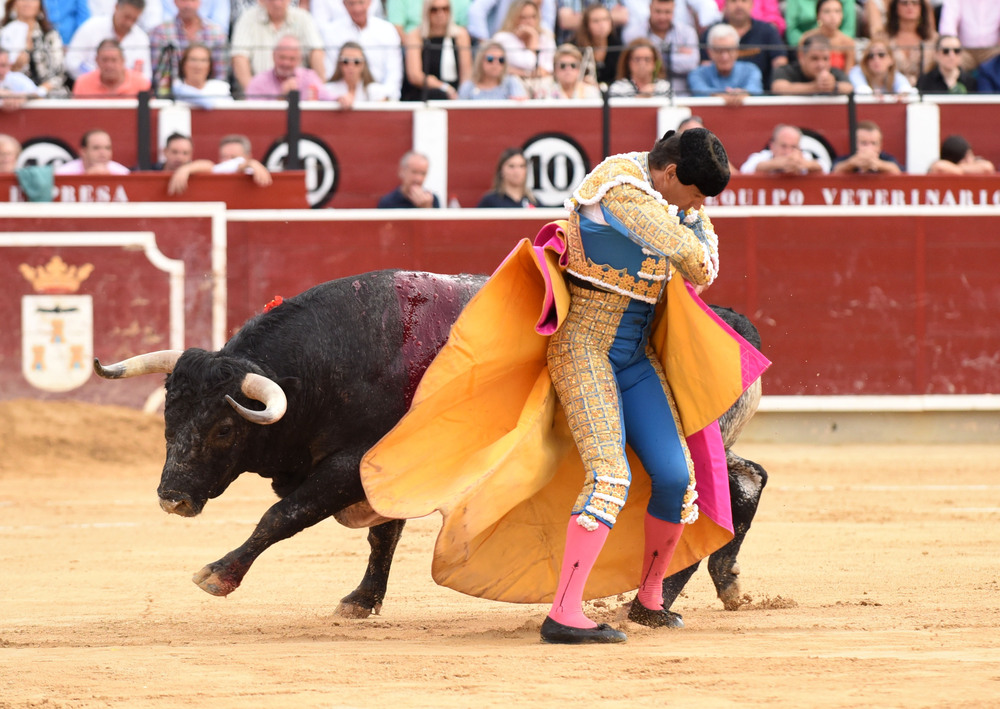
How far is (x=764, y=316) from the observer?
9.19m

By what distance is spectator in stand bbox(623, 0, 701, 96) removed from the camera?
938cm

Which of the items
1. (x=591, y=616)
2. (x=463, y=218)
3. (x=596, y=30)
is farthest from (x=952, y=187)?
(x=591, y=616)

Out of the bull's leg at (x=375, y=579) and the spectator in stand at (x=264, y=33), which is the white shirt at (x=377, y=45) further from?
the bull's leg at (x=375, y=579)

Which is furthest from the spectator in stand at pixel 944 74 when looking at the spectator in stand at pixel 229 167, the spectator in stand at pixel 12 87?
the spectator in stand at pixel 12 87

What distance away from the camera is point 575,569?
3555 mm

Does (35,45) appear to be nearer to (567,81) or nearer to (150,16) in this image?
(150,16)

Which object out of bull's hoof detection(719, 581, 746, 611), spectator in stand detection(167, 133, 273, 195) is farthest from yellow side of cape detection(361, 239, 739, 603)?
spectator in stand detection(167, 133, 273, 195)

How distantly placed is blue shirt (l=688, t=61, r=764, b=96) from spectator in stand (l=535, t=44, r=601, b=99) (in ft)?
2.02

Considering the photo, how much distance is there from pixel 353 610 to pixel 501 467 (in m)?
0.85

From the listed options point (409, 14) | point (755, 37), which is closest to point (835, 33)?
point (755, 37)

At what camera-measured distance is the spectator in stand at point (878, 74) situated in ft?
30.8

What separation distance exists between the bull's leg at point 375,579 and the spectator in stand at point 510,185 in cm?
468

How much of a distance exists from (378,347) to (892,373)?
228 inches

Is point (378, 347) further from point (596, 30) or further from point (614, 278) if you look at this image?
point (596, 30)
